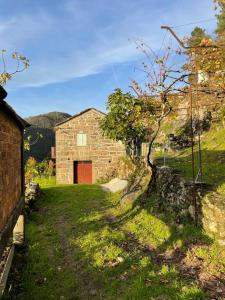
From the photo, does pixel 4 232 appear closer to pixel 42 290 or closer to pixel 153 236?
pixel 42 290

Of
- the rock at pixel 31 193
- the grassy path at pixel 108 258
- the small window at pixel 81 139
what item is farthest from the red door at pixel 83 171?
the grassy path at pixel 108 258

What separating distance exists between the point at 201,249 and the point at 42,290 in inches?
160

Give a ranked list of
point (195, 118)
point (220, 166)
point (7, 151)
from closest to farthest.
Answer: point (7, 151), point (220, 166), point (195, 118)

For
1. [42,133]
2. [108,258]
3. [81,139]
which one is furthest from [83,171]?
[108,258]

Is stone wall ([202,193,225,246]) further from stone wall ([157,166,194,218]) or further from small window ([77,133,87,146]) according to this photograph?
small window ([77,133,87,146])

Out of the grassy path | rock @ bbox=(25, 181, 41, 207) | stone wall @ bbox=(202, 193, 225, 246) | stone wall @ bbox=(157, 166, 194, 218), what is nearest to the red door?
rock @ bbox=(25, 181, 41, 207)

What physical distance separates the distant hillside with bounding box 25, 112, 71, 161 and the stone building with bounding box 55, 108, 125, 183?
8.96 m

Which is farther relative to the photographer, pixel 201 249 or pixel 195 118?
pixel 195 118

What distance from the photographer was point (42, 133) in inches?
1839

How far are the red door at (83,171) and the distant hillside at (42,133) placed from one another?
32.1ft

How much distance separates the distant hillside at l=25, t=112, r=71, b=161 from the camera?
1768 inches

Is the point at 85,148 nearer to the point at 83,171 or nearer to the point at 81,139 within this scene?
the point at 81,139

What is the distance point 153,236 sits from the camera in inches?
432

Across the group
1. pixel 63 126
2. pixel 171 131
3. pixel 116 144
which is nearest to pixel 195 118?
pixel 171 131
